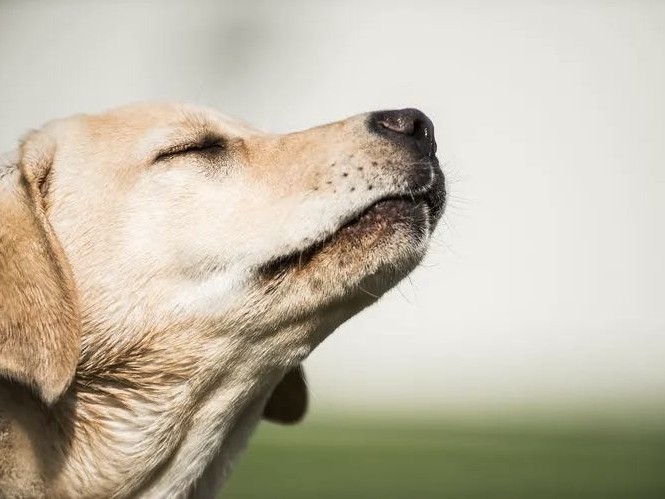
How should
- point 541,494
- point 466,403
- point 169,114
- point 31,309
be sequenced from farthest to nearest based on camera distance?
point 466,403 → point 541,494 → point 169,114 → point 31,309

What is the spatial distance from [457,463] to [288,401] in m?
6.54

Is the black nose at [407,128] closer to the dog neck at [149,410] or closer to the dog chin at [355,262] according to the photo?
the dog chin at [355,262]

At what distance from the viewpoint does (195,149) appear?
4223 mm

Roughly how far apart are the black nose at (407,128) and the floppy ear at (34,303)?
1219mm

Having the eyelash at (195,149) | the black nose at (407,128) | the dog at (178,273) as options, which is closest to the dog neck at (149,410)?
the dog at (178,273)

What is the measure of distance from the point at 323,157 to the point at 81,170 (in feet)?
2.94

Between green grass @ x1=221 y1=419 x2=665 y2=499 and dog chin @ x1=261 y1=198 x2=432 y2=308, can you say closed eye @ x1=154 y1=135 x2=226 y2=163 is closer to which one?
dog chin @ x1=261 y1=198 x2=432 y2=308

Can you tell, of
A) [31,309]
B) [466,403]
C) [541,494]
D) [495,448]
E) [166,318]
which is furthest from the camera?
[466,403]

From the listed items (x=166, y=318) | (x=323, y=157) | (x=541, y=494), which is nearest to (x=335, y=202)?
(x=323, y=157)

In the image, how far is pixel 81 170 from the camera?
13.5 ft

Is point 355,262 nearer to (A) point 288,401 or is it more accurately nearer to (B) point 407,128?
(B) point 407,128

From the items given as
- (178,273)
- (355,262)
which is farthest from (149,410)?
(355,262)

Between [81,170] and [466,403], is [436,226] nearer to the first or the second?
[81,170]

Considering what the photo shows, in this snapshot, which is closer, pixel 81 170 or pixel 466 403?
pixel 81 170
